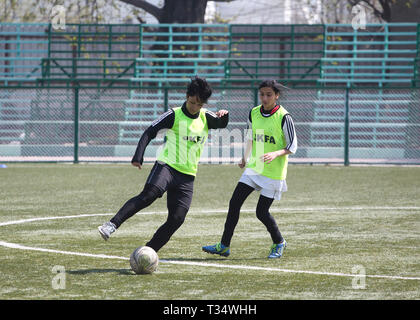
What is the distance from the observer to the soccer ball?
→ 7.12 meters

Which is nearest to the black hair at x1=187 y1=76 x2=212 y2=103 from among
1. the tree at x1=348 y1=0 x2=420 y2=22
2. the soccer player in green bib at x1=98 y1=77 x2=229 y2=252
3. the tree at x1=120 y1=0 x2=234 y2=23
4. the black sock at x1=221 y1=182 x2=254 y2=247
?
the soccer player in green bib at x1=98 y1=77 x2=229 y2=252

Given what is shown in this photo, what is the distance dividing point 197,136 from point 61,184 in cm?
877

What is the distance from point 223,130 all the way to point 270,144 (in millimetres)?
14384

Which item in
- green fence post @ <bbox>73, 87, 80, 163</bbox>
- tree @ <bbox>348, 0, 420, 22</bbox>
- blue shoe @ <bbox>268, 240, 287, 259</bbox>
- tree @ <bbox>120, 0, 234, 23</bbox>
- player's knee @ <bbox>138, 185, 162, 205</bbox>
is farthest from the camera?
tree @ <bbox>348, 0, 420, 22</bbox>

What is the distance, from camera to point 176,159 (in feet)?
25.1

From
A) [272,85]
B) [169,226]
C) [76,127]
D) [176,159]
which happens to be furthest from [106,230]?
[76,127]

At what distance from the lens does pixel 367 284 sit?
22.2ft

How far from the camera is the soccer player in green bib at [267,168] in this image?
812cm

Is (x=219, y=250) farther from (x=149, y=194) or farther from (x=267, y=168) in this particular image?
(x=149, y=194)

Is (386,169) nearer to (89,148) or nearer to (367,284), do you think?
(89,148)

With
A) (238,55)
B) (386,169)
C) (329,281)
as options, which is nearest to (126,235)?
(329,281)

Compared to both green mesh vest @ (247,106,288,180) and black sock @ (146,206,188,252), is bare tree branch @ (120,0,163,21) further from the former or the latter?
black sock @ (146,206,188,252)

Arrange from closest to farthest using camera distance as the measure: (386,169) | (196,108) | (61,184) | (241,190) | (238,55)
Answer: (196,108), (241,190), (61,184), (386,169), (238,55)

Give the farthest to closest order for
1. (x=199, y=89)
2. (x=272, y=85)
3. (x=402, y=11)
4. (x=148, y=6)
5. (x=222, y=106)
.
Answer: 1. (x=402, y=11)
2. (x=148, y=6)
3. (x=222, y=106)
4. (x=272, y=85)
5. (x=199, y=89)
